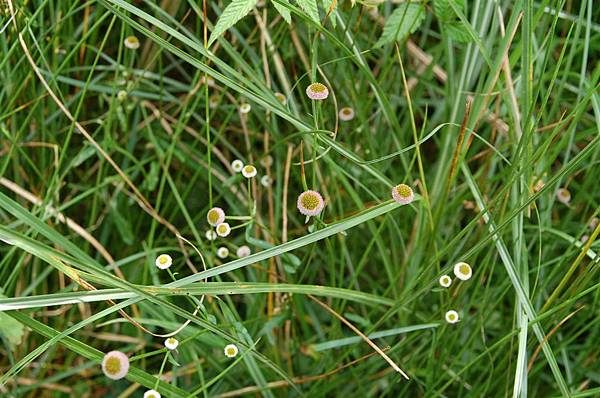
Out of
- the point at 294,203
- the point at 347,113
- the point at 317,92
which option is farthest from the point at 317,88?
the point at 294,203

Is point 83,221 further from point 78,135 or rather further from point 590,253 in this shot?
point 590,253

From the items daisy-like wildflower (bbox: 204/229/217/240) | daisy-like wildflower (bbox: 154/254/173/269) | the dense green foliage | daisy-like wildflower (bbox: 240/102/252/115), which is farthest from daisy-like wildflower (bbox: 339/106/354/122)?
daisy-like wildflower (bbox: 154/254/173/269)

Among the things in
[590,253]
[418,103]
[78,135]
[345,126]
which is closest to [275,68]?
[345,126]

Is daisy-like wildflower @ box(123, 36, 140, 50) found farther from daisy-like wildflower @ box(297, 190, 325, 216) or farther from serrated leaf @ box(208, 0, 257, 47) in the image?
daisy-like wildflower @ box(297, 190, 325, 216)

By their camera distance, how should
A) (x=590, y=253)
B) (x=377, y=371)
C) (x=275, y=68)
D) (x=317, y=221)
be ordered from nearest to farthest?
(x=317, y=221) → (x=590, y=253) → (x=377, y=371) → (x=275, y=68)

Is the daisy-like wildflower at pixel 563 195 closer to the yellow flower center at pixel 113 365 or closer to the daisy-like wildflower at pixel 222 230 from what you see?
the daisy-like wildflower at pixel 222 230

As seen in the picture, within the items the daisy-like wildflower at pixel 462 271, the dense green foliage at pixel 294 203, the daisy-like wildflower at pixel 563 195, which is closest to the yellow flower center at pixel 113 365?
the dense green foliage at pixel 294 203
